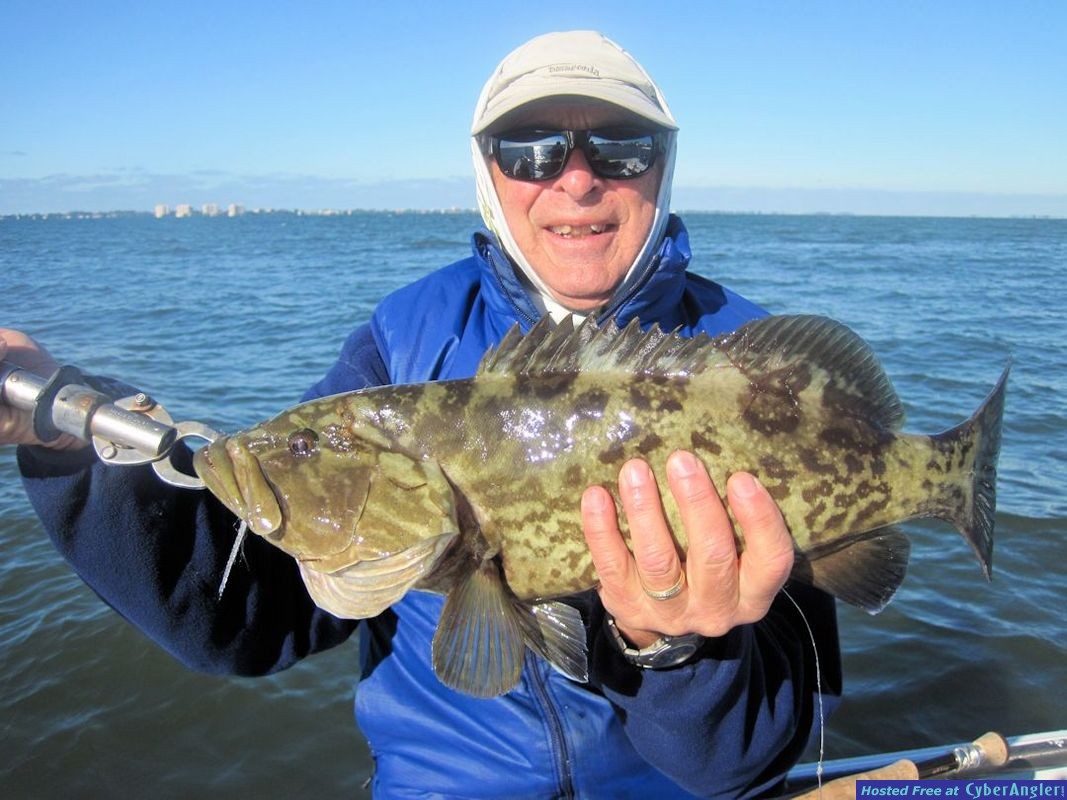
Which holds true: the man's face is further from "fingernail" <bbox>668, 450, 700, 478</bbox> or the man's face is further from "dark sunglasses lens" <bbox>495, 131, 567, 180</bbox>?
"fingernail" <bbox>668, 450, 700, 478</bbox>

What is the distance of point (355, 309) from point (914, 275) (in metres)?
26.3

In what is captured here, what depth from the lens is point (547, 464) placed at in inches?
94.2

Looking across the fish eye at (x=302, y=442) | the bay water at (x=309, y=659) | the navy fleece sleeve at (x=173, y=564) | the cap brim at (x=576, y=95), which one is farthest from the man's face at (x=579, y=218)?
the bay water at (x=309, y=659)

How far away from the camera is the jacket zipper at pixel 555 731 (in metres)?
2.78

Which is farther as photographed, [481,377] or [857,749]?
[857,749]

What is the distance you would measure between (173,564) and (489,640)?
44.4 inches

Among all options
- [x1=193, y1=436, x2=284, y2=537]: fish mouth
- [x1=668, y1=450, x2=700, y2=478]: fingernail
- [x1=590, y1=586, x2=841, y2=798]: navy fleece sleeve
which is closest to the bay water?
[x1=193, y1=436, x2=284, y2=537]: fish mouth

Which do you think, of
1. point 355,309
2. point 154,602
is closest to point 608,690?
point 154,602

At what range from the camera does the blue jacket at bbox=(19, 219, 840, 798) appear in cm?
251

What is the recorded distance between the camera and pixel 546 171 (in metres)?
3.14

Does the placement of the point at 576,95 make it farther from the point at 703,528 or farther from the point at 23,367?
the point at 23,367

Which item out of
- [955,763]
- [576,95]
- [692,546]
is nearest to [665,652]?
[692,546]

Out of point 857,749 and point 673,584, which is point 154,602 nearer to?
point 673,584

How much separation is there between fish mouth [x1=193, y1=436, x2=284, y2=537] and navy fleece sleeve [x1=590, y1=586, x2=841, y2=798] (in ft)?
3.93
